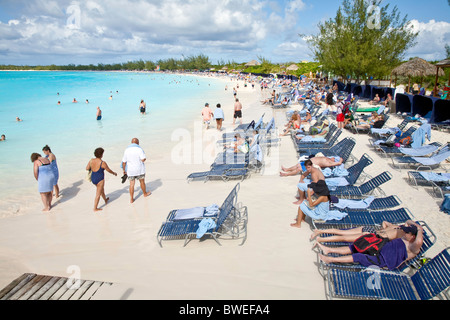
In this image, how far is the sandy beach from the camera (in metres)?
3.57

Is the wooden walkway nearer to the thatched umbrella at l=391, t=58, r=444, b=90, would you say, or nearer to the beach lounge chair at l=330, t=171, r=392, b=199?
the beach lounge chair at l=330, t=171, r=392, b=199

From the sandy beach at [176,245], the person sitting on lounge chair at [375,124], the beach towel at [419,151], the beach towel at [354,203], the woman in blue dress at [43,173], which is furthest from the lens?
the person sitting on lounge chair at [375,124]

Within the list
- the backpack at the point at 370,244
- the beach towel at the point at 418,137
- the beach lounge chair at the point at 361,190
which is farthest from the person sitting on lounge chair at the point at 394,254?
the beach towel at the point at 418,137

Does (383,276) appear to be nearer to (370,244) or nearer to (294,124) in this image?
(370,244)

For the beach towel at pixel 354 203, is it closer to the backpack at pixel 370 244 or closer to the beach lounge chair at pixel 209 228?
the backpack at pixel 370 244

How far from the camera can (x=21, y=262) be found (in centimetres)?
448

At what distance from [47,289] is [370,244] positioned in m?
4.02

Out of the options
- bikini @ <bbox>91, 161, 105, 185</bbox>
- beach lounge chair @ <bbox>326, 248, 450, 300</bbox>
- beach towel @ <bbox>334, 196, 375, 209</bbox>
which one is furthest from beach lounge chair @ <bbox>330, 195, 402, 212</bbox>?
bikini @ <bbox>91, 161, 105, 185</bbox>

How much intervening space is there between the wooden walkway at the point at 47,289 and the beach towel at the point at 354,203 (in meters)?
3.66

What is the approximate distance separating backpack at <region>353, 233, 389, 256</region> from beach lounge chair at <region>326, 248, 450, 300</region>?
277 mm

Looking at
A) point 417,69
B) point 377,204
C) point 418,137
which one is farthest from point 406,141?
point 417,69

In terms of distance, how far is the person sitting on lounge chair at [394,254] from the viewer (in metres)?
3.34
